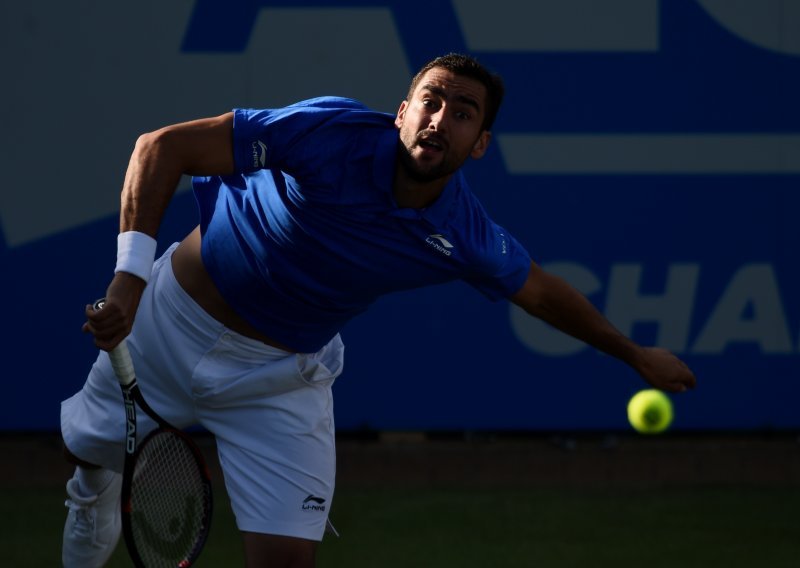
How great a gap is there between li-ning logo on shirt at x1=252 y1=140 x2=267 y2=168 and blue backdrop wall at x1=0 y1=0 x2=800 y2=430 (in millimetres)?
2536

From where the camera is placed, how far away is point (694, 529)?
5.42m

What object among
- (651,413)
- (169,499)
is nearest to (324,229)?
(169,499)

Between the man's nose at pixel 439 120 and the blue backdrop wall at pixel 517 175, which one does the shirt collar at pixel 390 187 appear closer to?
the man's nose at pixel 439 120

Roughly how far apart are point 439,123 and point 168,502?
1170 millimetres

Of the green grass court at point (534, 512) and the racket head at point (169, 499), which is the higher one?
the racket head at point (169, 499)

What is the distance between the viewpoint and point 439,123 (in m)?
3.64

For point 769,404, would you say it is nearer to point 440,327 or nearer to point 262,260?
point 440,327

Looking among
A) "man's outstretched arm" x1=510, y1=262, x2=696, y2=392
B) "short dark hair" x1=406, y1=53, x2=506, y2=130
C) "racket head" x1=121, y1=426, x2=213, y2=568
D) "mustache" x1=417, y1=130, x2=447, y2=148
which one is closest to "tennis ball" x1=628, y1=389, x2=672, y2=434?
"man's outstretched arm" x1=510, y1=262, x2=696, y2=392

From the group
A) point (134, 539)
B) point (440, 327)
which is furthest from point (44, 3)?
point (134, 539)

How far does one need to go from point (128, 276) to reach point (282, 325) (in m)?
0.71

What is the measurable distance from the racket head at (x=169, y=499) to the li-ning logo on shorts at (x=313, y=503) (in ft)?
0.81

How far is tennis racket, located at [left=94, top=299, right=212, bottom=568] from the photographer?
3592mm

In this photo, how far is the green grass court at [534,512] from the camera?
5027 mm

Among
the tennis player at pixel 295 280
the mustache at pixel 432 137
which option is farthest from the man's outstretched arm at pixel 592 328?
the mustache at pixel 432 137
